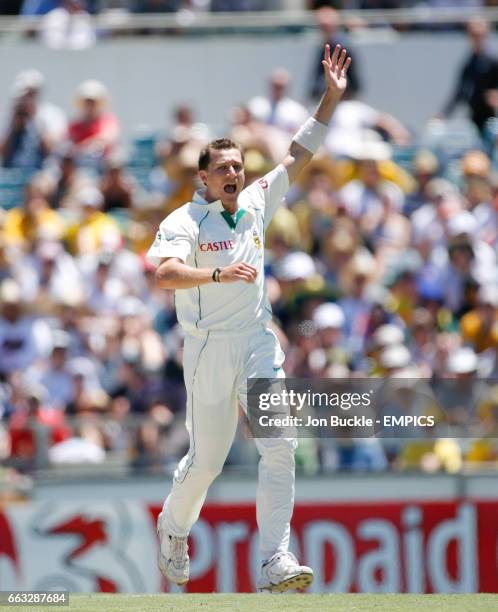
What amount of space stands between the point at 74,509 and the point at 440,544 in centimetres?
271

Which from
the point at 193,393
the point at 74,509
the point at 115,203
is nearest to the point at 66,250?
the point at 115,203

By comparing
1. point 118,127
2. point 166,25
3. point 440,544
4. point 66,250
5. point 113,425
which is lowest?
point 440,544

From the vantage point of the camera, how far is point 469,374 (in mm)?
12148

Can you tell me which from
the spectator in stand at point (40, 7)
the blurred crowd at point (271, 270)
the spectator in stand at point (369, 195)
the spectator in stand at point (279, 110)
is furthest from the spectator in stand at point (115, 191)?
the spectator in stand at point (40, 7)

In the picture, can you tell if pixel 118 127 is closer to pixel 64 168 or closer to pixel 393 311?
pixel 64 168

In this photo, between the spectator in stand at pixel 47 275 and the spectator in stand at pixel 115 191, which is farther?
the spectator in stand at pixel 115 191

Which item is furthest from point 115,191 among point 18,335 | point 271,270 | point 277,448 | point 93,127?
point 277,448

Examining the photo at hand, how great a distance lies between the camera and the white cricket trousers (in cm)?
797

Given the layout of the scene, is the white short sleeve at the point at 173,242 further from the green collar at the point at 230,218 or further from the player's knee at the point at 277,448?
the player's knee at the point at 277,448

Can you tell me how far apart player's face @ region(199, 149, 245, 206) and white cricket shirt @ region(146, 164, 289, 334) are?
73 mm

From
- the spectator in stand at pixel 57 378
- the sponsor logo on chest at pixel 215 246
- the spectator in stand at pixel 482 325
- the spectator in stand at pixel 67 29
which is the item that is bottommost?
the spectator in stand at pixel 57 378

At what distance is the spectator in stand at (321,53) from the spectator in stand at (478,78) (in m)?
1.01

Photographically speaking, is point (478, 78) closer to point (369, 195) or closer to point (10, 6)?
point (369, 195)

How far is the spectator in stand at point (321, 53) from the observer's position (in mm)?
15430
